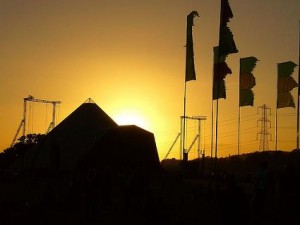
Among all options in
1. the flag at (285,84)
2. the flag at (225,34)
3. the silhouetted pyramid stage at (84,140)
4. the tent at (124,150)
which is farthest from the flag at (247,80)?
the silhouetted pyramid stage at (84,140)

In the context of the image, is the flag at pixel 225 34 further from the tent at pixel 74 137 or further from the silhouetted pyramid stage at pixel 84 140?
the tent at pixel 74 137

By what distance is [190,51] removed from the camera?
39.3 m

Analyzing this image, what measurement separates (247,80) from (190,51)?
16.0 ft

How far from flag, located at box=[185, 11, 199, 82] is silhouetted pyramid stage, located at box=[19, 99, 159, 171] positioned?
793 inches

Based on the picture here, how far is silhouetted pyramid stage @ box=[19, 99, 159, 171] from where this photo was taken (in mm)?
59688

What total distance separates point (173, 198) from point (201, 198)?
154 cm

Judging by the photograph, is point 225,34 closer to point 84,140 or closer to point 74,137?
point 84,140

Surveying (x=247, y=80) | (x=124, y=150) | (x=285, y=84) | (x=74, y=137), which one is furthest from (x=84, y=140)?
(x=285, y=84)

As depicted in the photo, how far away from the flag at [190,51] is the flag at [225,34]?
5.63 metres

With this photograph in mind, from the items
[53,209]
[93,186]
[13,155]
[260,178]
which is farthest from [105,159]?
[13,155]

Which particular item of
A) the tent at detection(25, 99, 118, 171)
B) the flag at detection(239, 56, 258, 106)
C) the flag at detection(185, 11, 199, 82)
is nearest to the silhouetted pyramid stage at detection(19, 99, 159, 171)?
the tent at detection(25, 99, 118, 171)

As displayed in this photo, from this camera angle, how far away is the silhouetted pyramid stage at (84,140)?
59.7 m

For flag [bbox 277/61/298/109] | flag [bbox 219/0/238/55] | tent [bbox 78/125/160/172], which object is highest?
flag [bbox 219/0/238/55]

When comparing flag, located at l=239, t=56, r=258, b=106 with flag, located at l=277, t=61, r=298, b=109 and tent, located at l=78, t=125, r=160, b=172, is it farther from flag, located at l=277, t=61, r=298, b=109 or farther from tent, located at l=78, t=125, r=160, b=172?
tent, located at l=78, t=125, r=160, b=172
